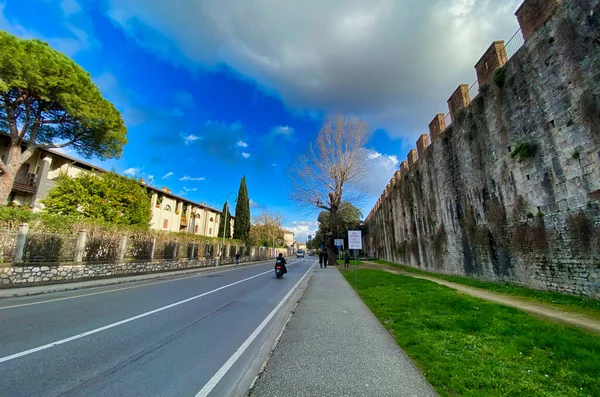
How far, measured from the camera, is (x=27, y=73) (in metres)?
18.5

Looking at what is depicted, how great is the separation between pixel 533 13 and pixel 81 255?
2391 centimetres

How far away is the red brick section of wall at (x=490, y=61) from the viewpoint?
11570 millimetres

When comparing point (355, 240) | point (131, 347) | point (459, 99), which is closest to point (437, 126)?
point (459, 99)

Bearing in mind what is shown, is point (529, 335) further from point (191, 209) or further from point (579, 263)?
point (191, 209)

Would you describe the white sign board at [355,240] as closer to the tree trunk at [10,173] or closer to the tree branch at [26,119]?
the tree trunk at [10,173]

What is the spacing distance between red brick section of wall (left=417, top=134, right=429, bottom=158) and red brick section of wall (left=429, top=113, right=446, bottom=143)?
1.73 metres

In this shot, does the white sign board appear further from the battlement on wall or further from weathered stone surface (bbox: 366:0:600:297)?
the battlement on wall

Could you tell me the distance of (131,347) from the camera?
4477 millimetres

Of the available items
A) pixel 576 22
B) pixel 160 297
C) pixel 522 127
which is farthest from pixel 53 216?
pixel 576 22

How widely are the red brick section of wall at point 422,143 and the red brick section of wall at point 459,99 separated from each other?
511cm

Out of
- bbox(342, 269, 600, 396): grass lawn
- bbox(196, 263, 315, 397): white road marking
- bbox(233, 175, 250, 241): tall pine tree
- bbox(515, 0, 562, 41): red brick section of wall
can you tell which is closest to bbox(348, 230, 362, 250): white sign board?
bbox(342, 269, 600, 396): grass lawn

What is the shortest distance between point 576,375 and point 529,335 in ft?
5.30

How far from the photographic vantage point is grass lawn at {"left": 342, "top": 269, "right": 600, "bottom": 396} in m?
3.15

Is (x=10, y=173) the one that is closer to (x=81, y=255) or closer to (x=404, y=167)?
(x=81, y=255)
